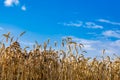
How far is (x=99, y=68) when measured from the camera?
319 inches

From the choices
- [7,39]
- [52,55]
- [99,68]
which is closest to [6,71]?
[7,39]

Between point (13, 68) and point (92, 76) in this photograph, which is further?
point (92, 76)

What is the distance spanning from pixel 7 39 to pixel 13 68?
1.91 ft

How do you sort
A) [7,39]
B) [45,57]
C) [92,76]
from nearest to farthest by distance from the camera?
[7,39] → [45,57] → [92,76]

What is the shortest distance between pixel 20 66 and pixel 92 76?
180 cm

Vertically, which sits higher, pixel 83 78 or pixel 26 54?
pixel 26 54

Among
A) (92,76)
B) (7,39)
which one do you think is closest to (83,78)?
(92,76)

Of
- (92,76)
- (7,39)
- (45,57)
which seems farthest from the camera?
(92,76)

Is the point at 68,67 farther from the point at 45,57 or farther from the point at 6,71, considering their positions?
the point at 6,71

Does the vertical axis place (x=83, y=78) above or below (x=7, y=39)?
below

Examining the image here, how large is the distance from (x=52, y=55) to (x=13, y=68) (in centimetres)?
95

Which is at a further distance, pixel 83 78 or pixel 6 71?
pixel 83 78

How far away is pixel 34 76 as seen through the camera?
7039 mm

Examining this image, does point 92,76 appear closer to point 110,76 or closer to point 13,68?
point 110,76
